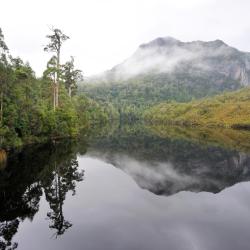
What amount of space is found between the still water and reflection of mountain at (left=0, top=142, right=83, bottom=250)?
0.17 feet

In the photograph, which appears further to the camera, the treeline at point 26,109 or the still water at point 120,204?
the treeline at point 26,109

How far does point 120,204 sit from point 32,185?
29.9ft

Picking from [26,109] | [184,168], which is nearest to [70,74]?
[26,109]

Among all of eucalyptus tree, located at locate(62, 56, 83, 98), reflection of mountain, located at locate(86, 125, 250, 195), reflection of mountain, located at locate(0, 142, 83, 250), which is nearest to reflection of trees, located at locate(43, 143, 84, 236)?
reflection of mountain, located at locate(0, 142, 83, 250)

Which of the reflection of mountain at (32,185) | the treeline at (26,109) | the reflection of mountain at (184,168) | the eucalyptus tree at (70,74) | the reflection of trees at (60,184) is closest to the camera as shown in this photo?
the reflection of mountain at (32,185)

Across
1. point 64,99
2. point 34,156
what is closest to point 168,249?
point 34,156

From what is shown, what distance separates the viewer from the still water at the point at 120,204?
56.8 feet

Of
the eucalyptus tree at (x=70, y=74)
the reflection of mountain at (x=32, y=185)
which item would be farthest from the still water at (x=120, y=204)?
the eucalyptus tree at (x=70, y=74)

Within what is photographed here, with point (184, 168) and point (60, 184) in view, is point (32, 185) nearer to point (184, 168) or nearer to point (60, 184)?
point (60, 184)

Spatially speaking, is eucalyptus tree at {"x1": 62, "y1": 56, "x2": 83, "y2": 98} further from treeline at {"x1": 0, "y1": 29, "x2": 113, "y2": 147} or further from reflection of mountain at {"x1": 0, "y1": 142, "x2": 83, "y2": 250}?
reflection of mountain at {"x1": 0, "y1": 142, "x2": 83, "y2": 250}

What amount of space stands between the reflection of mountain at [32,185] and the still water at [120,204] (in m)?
0.05

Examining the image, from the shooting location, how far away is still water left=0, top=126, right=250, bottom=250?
17312 mm

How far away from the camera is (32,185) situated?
28.8 meters

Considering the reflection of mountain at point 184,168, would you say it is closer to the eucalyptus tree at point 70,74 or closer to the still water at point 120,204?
the still water at point 120,204
